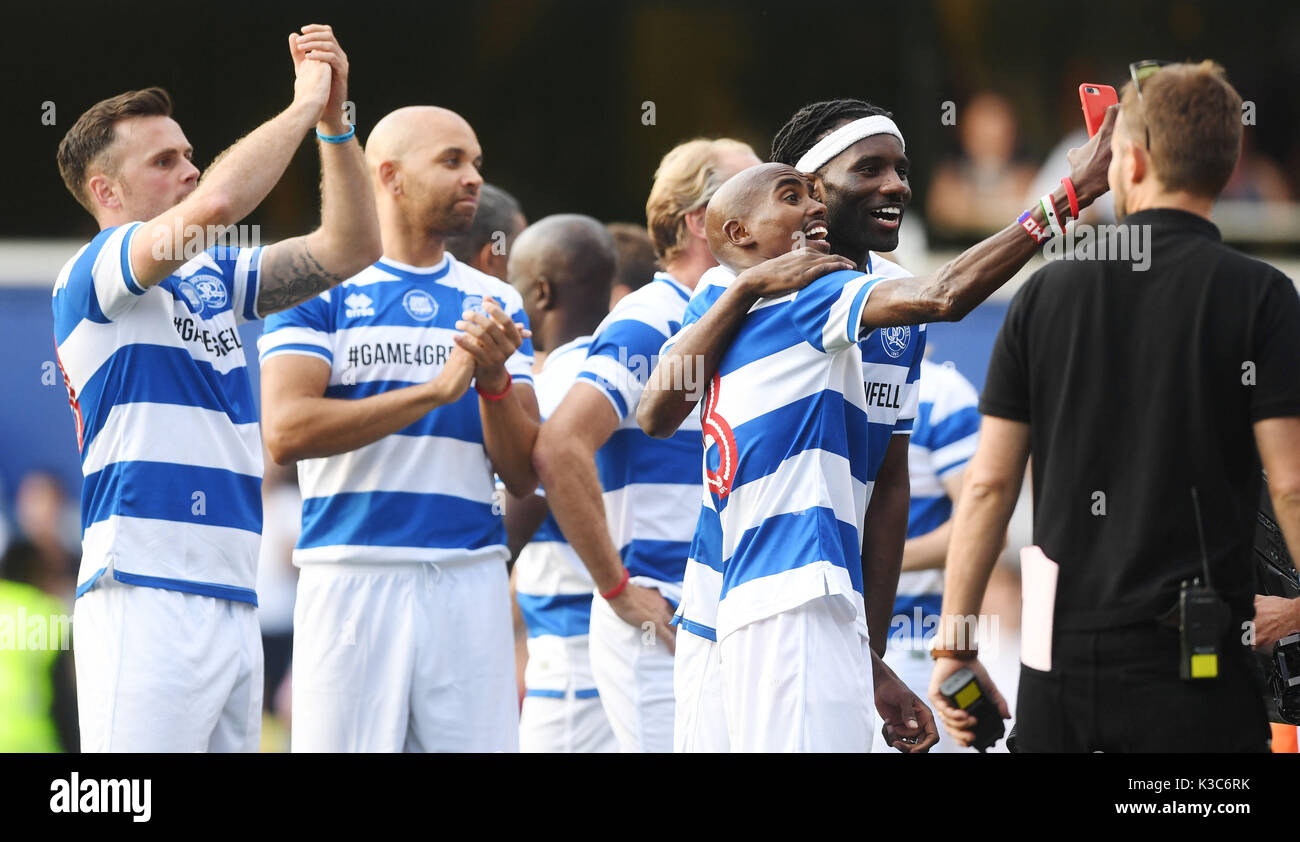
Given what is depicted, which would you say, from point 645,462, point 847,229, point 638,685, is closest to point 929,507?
point 645,462

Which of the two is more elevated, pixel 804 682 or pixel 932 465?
pixel 932 465

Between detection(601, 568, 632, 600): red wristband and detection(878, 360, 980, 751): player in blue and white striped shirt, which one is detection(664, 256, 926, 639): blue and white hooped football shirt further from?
detection(878, 360, 980, 751): player in blue and white striped shirt

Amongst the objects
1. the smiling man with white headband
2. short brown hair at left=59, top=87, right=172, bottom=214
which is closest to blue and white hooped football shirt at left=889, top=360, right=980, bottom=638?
the smiling man with white headband

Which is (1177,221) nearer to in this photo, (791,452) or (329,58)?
(791,452)

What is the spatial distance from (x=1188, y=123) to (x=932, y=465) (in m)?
2.63

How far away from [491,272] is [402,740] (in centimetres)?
197

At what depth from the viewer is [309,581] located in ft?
14.6

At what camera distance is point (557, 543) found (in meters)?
5.23

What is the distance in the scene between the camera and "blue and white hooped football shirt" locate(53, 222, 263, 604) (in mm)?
3836

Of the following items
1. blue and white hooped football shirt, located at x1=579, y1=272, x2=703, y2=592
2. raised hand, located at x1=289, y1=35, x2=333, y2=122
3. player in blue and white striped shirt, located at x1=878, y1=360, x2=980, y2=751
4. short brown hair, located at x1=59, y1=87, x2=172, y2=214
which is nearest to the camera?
raised hand, located at x1=289, y1=35, x2=333, y2=122

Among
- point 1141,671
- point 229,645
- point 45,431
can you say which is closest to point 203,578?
point 229,645

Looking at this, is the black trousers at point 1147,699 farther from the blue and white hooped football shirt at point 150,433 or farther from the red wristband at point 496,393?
the blue and white hooped football shirt at point 150,433

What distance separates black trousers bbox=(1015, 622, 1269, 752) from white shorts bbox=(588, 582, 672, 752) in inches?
67.9
